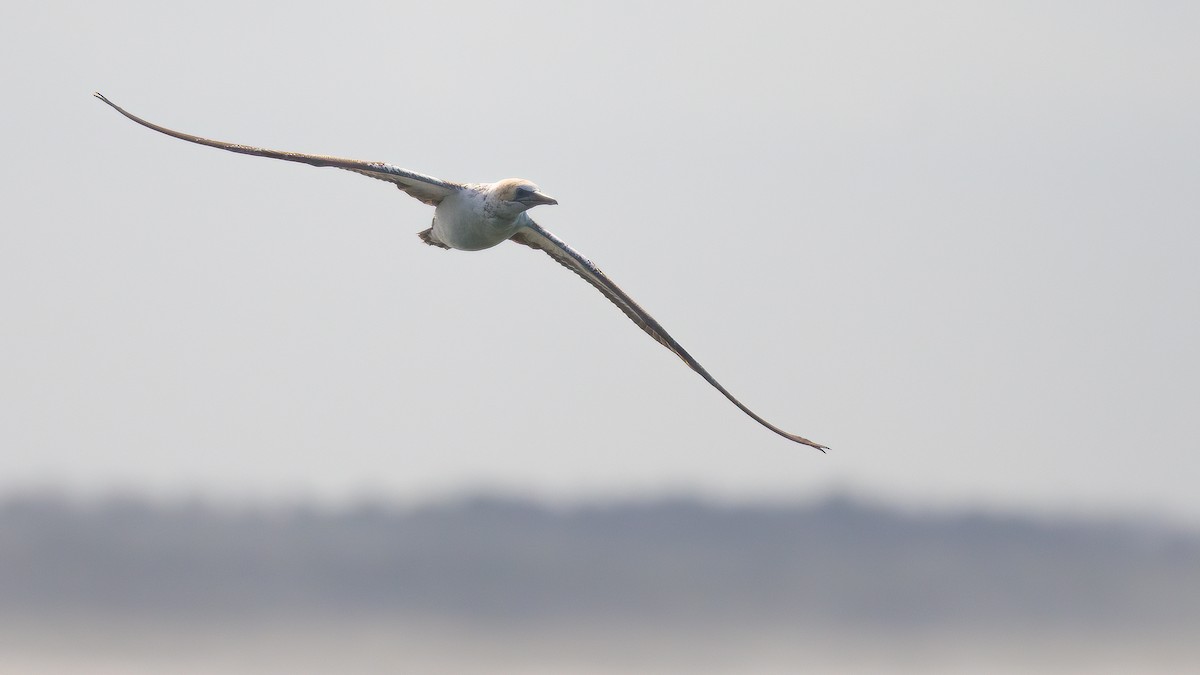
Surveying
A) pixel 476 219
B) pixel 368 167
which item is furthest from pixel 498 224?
pixel 368 167

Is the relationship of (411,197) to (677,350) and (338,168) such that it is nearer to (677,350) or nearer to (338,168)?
(338,168)

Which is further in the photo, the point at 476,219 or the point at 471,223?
the point at 471,223

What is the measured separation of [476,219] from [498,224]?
1.54ft

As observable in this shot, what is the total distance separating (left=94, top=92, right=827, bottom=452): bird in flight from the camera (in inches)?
1110

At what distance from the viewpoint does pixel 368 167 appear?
87.8ft

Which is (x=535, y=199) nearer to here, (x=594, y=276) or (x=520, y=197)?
(x=520, y=197)

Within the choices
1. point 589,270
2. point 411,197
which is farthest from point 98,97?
point 589,270

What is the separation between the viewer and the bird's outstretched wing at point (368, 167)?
23752mm

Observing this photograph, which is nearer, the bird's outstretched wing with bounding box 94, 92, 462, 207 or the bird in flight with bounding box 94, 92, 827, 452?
the bird's outstretched wing with bounding box 94, 92, 462, 207

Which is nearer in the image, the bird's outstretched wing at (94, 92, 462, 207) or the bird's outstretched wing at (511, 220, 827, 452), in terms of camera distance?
the bird's outstretched wing at (94, 92, 462, 207)

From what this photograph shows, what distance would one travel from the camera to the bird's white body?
95.1ft

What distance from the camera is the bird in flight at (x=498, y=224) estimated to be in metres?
28.2

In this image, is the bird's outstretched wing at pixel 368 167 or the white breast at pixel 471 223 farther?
the white breast at pixel 471 223

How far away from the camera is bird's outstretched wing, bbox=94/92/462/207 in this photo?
23.8 metres
